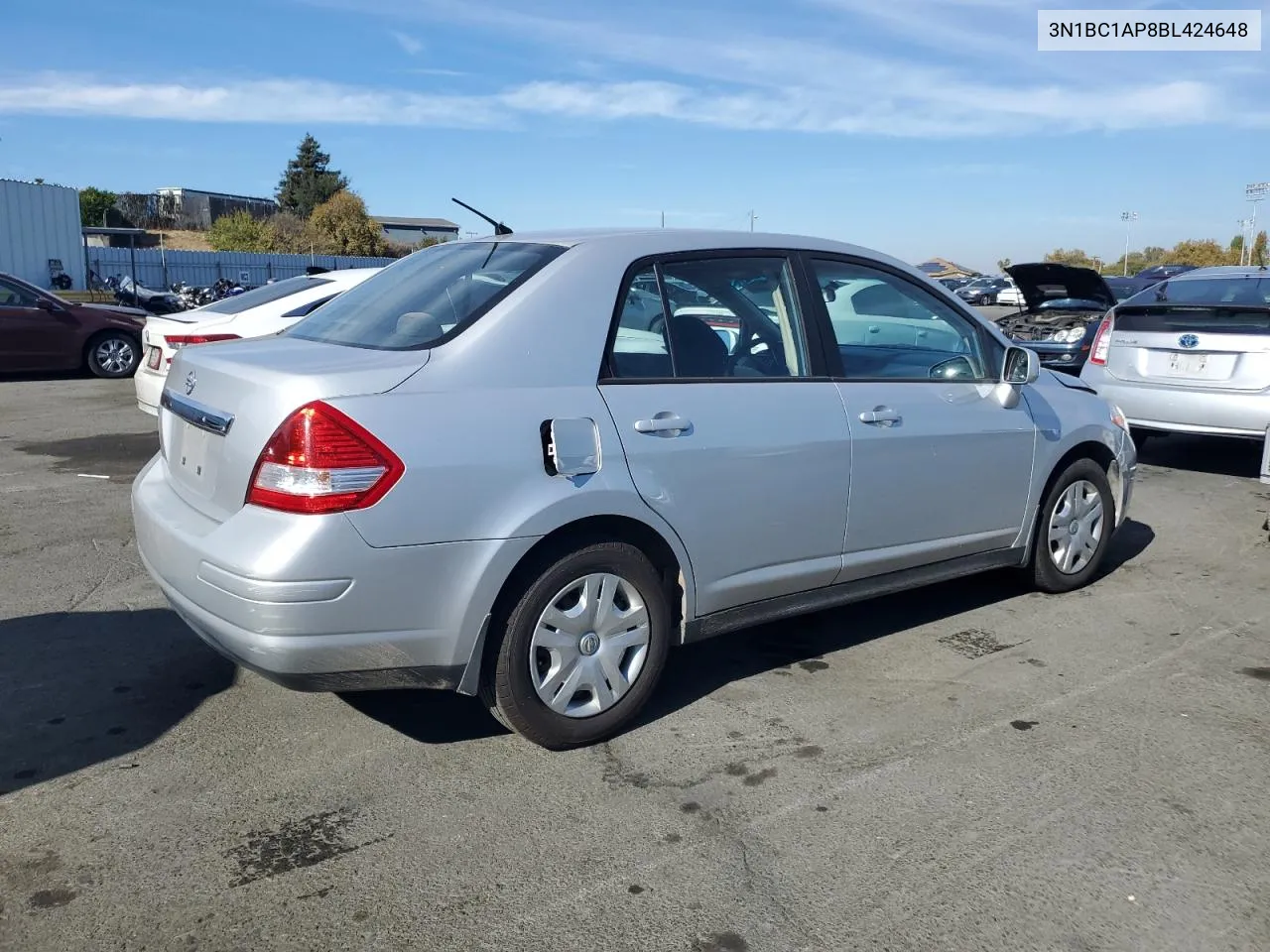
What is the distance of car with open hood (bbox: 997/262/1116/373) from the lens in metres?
11.8

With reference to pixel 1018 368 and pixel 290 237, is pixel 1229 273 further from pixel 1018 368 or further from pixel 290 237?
pixel 290 237

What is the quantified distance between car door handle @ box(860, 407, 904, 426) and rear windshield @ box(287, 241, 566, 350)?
134 centimetres

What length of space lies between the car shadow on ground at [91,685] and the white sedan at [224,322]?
4.03m

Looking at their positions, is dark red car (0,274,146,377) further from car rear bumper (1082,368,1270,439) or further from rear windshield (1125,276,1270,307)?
rear windshield (1125,276,1270,307)

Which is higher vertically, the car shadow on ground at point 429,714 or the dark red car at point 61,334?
the dark red car at point 61,334

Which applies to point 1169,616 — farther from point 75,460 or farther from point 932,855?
point 75,460

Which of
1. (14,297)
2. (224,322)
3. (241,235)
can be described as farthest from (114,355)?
(241,235)

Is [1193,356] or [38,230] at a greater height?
[38,230]

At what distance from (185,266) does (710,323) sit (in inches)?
1635

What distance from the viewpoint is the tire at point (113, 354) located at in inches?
565

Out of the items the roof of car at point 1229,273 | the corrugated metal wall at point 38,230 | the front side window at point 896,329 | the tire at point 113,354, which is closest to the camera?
the front side window at point 896,329

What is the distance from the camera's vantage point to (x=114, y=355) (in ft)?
47.7

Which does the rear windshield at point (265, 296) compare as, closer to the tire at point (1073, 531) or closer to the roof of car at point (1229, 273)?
the tire at point (1073, 531)

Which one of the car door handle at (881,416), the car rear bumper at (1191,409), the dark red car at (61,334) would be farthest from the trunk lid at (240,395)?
the dark red car at (61,334)
